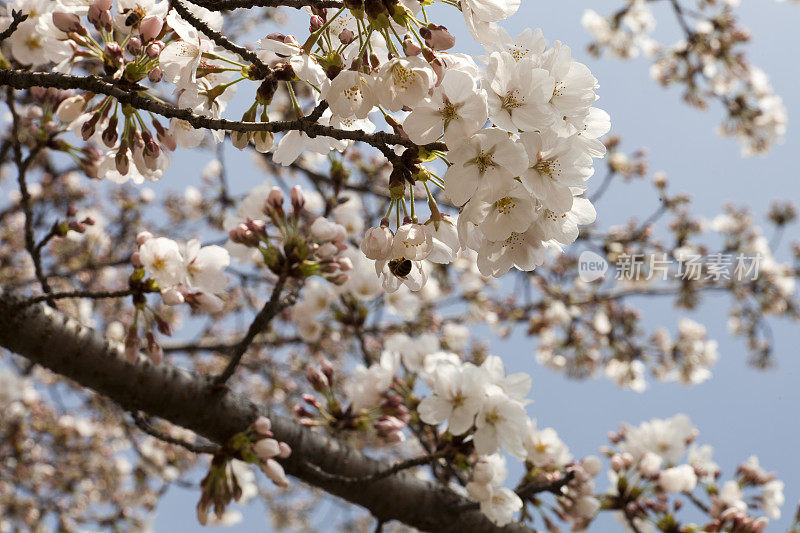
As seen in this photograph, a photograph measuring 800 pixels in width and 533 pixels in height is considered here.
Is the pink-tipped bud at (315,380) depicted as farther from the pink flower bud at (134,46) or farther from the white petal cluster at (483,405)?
the pink flower bud at (134,46)

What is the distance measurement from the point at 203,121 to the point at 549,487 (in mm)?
1597

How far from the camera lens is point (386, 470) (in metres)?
1.98

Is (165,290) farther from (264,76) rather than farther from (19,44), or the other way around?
(19,44)

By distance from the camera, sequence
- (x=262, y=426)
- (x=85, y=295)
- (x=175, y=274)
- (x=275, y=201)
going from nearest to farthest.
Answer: (x=85, y=295) → (x=175, y=274) → (x=262, y=426) → (x=275, y=201)

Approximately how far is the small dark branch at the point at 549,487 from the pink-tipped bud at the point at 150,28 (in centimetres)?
172

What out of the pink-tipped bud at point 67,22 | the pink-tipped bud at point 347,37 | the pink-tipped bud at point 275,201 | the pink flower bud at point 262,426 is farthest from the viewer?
the pink-tipped bud at point 275,201

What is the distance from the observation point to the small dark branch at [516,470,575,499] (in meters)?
1.89

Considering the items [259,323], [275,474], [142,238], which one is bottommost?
[275,474]

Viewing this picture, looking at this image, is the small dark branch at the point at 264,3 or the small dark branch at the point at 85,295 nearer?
the small dark branch at the point at 264,3

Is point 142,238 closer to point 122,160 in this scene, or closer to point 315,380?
point 122,160

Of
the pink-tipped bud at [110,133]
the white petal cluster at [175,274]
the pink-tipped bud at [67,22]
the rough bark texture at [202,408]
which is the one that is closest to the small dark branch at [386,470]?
the rough bark texture at [202,408]

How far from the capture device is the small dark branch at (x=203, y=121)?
1.02 m

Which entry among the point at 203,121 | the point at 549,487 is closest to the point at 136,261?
the point at 203,121

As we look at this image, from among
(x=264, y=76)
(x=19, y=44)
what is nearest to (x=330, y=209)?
(x=19, y=44)
